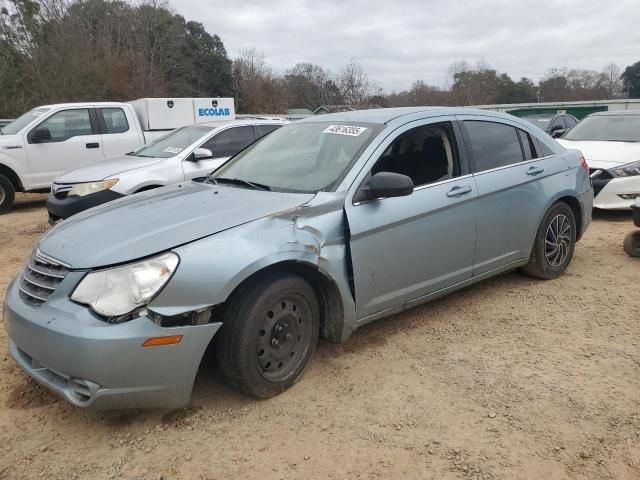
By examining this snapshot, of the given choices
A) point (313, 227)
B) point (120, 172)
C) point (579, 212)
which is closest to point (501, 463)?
point (313, 227)

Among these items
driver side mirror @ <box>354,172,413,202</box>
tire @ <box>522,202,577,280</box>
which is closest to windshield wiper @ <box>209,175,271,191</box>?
driver side mirror @ <box>354,172,413,202</box>

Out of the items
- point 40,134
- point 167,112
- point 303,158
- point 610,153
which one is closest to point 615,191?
point 610,153

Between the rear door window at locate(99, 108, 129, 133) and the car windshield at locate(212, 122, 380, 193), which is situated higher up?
the rear door window at locate(99, 108, 129, 133)

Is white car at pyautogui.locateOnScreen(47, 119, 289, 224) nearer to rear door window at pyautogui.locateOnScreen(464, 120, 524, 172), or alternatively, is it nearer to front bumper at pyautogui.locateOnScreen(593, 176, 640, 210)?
rear door window at pyautogui.locateOnScreen(464, 120, 524, 172)

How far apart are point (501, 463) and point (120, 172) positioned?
557 centimetres

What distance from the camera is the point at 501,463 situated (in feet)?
8.21

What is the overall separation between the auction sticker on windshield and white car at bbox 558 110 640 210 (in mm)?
5226

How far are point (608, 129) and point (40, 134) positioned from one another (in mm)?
9657

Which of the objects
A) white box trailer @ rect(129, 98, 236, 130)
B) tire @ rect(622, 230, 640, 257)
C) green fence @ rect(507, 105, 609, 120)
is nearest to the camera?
tire @ rect(622, 230, 640, 257)

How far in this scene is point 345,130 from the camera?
384cm

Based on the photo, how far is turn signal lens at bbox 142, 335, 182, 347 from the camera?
2.53 metres

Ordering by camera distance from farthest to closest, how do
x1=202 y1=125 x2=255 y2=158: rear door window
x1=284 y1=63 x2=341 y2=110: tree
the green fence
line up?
x1=284 y1=63 x2=341 y2=110: tree → the green fence → x1=202 y1=125 x2=255 y2=158: rear door window

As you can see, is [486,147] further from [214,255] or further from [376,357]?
[214,255]

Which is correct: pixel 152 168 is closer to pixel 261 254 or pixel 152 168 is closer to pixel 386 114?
pixel 386 114
